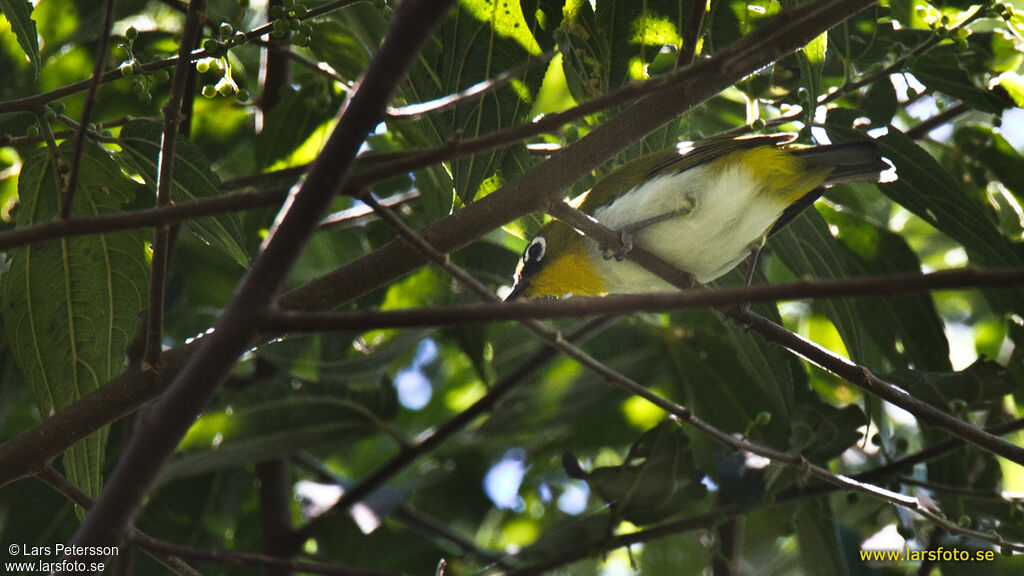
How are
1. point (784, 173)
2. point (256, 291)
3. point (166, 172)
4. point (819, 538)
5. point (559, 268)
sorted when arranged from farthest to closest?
1. point (559, 268)
2. point (819, 538)
3. point (784, 173)
4. point (166, 172)
5. point (256, 291)

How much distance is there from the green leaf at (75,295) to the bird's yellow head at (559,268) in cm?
143

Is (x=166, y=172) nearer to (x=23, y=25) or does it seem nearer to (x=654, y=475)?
(x=23, y=25)

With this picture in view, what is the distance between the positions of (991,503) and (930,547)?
0.87ft

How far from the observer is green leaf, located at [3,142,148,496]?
7.47 ft

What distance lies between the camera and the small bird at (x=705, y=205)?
307 centimetres

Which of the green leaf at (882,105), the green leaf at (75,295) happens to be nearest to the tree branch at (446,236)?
the green leaf at (75,295)

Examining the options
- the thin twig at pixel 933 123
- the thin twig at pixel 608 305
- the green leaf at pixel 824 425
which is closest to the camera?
the thin twig at pixel 608 305

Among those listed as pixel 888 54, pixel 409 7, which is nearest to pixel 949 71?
pixel 888 54

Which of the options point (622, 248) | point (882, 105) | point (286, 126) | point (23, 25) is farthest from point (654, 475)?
point (23, 25)

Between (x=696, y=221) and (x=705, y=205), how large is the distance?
0.07m

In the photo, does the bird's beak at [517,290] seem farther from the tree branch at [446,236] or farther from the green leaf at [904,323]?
the tree branch at [446,236]

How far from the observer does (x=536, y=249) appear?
10.7ft

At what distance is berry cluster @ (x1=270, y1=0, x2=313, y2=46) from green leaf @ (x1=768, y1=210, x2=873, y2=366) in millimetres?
1650

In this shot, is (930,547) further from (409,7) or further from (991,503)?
(409,7)
